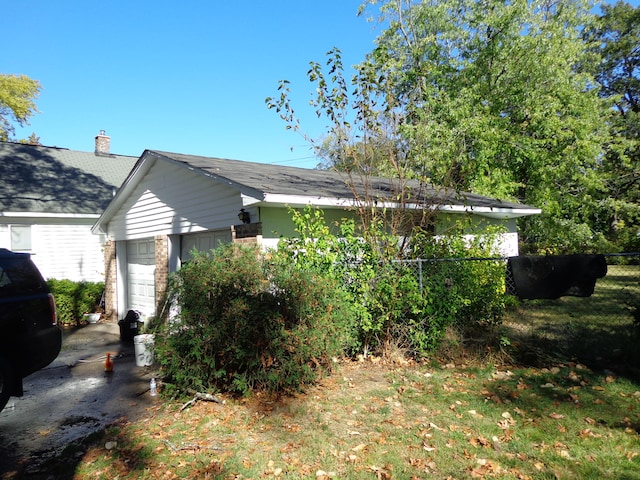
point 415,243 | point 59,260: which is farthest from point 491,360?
point 59,260

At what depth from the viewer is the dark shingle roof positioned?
14.6 m

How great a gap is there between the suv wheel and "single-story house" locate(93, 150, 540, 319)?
3.68 m

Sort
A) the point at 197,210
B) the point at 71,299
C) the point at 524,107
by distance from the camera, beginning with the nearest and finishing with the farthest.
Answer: the point at 197,210 < the point at 71,299 < the point at 524,107

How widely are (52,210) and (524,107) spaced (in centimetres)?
1722

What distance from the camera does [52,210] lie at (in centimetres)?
1441

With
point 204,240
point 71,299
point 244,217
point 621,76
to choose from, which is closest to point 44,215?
point 71,299

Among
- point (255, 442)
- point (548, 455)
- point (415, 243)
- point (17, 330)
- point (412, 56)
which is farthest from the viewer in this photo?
point (412, 56)

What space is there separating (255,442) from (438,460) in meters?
1.70

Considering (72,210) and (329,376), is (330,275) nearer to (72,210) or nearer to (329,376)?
(329,376)

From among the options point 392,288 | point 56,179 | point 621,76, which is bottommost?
point 392,288

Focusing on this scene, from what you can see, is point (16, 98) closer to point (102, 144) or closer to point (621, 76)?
point (102, 144)

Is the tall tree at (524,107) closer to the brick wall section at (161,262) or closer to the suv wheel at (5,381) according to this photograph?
the brick wall section at (161,262)

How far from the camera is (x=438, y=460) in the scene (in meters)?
3.62

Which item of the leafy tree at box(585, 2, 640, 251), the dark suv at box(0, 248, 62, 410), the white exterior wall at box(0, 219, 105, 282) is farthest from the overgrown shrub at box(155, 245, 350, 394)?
the leafy tree at box(585, 2, 640, 251)
